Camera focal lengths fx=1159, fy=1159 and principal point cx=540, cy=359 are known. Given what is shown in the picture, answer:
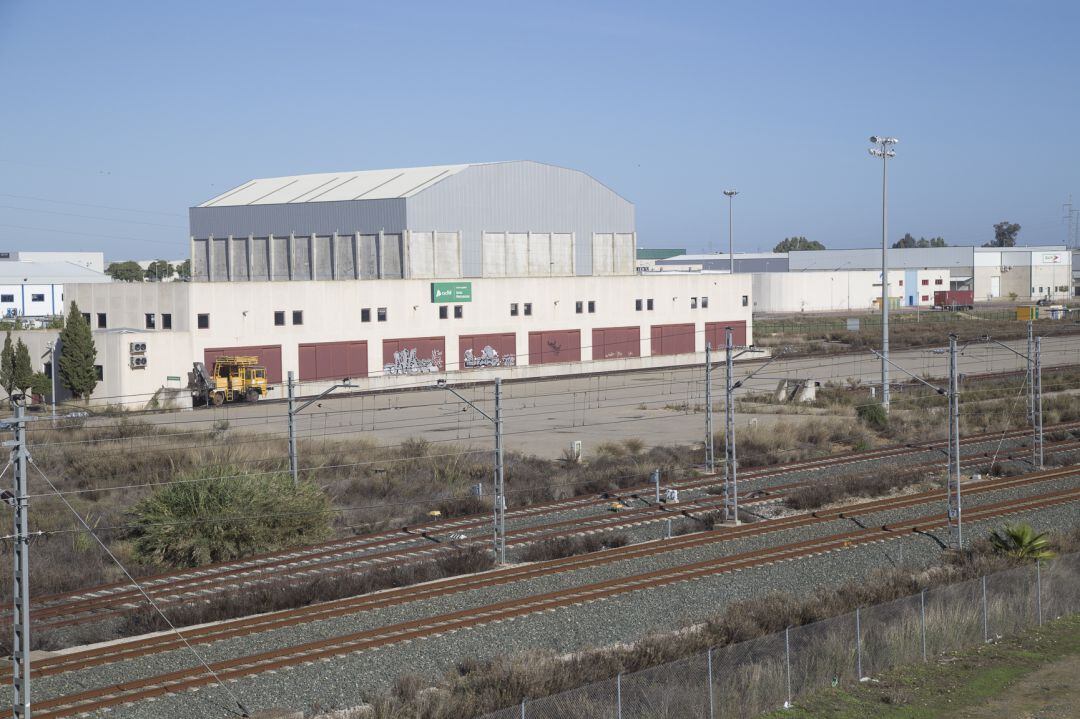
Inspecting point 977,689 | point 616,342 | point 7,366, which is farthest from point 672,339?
point 977,689

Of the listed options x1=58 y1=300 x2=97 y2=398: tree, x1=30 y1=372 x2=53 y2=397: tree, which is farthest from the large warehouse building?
x1=30 y1=372 x2=53 y2=397: tree

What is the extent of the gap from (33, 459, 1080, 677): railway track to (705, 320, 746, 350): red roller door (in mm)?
43431

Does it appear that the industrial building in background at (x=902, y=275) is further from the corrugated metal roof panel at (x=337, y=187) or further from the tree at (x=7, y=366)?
the tree at (x=7, y=366)

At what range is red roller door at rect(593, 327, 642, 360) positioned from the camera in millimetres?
71625

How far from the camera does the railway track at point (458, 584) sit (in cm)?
1847

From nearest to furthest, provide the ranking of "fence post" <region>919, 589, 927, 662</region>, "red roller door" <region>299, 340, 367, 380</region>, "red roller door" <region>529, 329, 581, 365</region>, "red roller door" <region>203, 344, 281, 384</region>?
"fence post" <region>919, 589, 927, 662</region>, "red roller door" <region>203, 344, 281, 384</region>, "red roller door" <region>299, 340, 367, 380</region>, "red roller door" <region>529, 329, 581, 365</region>

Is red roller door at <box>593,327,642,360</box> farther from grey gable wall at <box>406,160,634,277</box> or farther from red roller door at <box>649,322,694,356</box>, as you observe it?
grey gable wall at <box>406,160,634,277</box>

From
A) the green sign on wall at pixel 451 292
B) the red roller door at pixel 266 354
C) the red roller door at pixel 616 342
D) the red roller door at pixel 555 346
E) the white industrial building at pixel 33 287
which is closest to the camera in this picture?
the red roller door at pixel 266 354

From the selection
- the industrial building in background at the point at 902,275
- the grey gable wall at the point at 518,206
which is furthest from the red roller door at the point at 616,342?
the industrial building in background at the point at 902,275

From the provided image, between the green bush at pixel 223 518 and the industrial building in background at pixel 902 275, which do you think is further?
the industrial building in background at pixel 902 275

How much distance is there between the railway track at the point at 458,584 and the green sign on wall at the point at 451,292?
3621 cm

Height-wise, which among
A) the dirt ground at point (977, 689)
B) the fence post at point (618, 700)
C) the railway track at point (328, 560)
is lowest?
the dirt ground at point (977, 689)

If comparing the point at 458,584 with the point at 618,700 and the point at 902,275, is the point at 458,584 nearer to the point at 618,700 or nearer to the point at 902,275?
the point at 618,700

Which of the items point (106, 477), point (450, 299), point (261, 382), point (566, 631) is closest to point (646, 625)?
point (566, 631)
